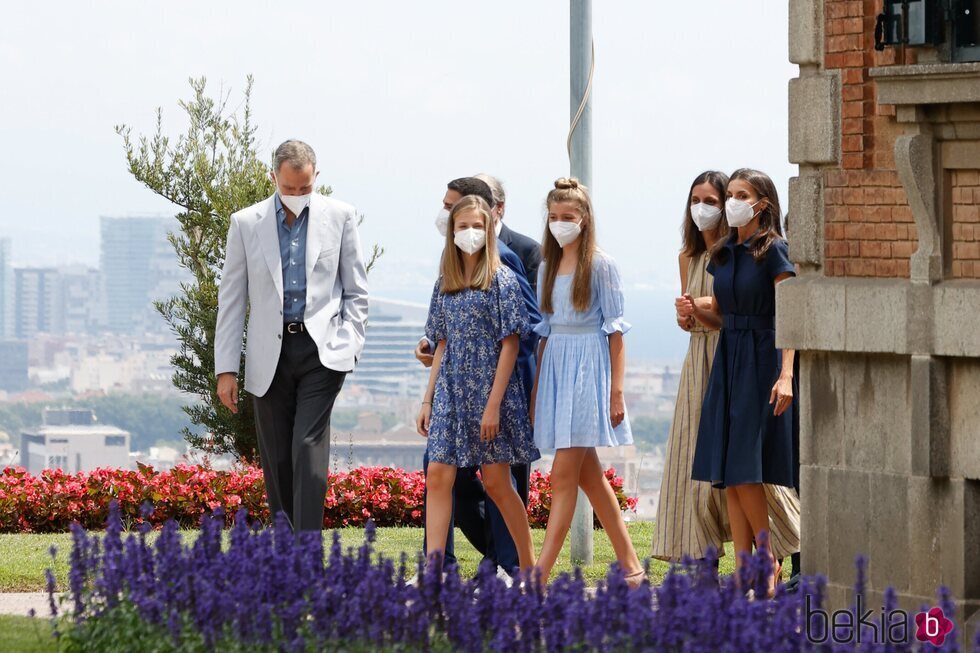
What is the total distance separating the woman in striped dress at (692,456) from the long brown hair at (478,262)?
109cm

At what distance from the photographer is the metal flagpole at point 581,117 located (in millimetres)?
9969

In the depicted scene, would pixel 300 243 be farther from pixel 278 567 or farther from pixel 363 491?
pixel 363 491

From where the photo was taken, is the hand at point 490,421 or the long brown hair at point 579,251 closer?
the hand at point 490,421

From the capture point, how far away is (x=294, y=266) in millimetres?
8719

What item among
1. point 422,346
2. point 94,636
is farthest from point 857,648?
point 422,346

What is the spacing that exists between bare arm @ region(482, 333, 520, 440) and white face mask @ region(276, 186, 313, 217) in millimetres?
1326

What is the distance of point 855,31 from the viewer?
740 cm

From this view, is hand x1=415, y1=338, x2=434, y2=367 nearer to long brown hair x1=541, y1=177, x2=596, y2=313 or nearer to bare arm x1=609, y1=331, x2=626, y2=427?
long brown hair x1=541, y1=177, x2=596, y2=313

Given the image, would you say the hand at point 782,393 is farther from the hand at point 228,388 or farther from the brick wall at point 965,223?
the hand at point 228,388

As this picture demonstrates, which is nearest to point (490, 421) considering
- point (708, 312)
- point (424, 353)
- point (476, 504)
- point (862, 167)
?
point (424, 353)

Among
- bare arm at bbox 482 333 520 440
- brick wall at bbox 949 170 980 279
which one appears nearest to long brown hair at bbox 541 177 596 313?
bare arm at bbox 482 333 520 440

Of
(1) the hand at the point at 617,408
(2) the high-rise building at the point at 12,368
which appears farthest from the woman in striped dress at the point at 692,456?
(2) the high-rise building at the point at 12,368

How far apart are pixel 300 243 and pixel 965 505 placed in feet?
12.2

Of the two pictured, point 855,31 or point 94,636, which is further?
point 855,31
